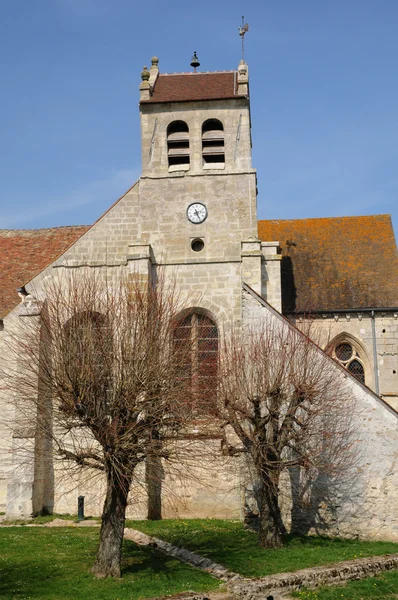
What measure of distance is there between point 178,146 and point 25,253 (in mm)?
6411

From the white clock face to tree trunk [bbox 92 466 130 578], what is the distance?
9094 mm

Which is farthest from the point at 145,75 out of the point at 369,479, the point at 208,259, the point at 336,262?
the point at 369,479

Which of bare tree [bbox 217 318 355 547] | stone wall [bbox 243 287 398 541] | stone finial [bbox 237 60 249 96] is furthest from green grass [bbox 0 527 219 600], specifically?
stone finial [bbox 237 60 249 96]

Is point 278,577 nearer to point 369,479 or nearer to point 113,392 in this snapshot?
point 113,392

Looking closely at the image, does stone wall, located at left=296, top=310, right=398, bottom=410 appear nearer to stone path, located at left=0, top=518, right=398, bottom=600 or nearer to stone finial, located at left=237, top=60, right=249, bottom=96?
stone finial, located at left=237, top=60, right=249, bottom=96

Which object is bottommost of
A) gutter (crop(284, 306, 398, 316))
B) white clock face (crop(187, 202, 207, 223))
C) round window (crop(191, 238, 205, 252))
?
gutter (crop(284, 306, 398, 316))

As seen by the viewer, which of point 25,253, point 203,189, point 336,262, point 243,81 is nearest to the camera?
point 203,189

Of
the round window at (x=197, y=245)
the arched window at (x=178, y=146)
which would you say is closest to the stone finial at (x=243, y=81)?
the arched window at (x=178, y=146)

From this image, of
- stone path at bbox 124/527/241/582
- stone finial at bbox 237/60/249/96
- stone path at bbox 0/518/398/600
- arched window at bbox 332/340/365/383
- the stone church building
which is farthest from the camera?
arched window at bbox 332/340/365/383

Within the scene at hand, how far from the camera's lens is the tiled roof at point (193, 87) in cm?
1930

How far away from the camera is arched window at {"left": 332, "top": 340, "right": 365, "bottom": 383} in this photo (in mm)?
19672

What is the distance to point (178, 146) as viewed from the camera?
19.3m

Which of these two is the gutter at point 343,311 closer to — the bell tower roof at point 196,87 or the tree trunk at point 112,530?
the bell tower roof at point 196,87

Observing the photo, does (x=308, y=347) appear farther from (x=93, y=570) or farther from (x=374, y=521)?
(x=93, y=570)
